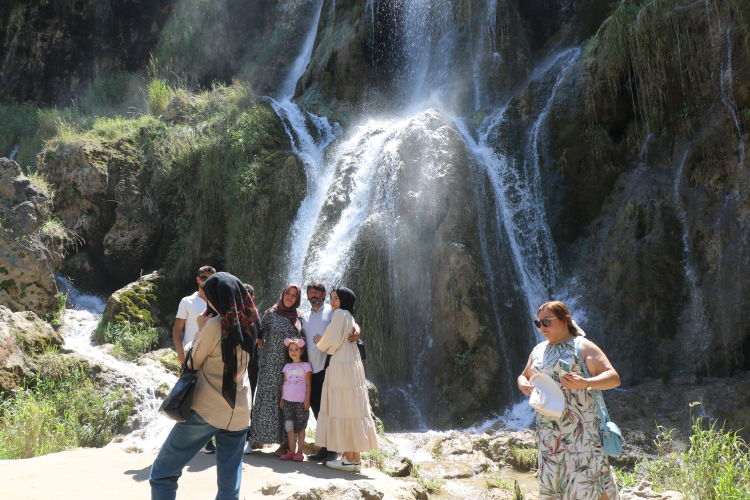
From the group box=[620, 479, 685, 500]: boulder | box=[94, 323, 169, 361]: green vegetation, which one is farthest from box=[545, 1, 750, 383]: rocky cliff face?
box=[94, 323, 169, 361]: green vegetation

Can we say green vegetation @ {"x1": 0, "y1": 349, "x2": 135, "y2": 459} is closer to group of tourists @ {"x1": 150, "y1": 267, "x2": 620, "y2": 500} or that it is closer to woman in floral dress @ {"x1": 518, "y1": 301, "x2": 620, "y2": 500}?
group of tourists @ {"x1": 150, "y1": 267, "x2": 620, "y2": 500}

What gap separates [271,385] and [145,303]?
7064 millimetres

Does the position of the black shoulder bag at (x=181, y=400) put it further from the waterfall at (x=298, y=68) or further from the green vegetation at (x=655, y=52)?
the waterfall at (x=298, y=68)

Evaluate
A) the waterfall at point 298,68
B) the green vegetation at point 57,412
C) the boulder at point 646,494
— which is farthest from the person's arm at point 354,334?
the waterfall at point 298,68

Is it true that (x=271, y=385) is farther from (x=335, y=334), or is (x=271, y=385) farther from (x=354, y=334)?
(x=354, y=334)

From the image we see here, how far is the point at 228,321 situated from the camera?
9.87 feet

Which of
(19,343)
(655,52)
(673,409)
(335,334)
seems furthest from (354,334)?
(655,52)

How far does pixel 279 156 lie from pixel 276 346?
8.39 m

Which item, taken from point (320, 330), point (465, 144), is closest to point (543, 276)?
point (465, 144)

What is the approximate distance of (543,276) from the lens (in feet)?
32.5

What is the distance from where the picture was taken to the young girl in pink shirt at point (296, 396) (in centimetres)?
480

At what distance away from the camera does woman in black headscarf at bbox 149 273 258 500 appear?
292cm

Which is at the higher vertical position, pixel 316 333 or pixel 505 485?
pixel 316 333

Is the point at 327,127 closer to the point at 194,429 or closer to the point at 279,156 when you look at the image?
the point at 279,156
